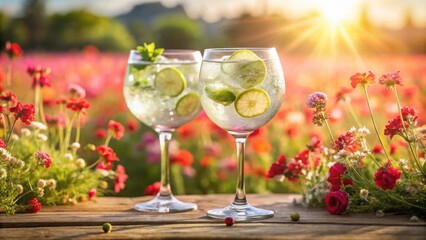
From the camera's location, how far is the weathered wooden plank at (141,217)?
319 cm

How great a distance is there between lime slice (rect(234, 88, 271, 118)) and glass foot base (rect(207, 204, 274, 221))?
0.47 metres

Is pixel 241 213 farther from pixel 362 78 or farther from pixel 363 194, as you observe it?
pixel 362 78

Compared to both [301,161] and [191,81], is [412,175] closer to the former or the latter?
[301,161]

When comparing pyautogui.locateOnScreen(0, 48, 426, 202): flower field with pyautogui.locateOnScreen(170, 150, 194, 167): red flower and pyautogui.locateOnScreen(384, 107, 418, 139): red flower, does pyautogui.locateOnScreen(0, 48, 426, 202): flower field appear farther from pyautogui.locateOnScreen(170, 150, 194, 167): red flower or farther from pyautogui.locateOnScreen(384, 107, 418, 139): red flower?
pyautogui.locateOnScreen(384, 107, 418, 139): red flower

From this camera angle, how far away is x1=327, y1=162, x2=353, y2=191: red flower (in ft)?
11.4

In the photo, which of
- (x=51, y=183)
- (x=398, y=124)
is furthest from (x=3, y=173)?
(x=398, y=124)

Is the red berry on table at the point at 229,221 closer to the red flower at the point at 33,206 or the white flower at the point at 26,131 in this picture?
the red flower at the point at 33,206

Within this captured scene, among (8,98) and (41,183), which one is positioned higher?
(8,98)

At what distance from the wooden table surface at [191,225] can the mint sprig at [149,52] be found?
2.40ft

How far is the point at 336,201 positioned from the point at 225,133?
3.60 metres

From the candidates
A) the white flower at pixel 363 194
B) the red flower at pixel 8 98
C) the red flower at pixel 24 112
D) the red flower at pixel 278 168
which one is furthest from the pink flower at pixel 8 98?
the white flower at pixel 363 194

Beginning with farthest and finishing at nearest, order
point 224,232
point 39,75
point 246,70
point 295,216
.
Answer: point 39,75 < point 295,216 < point 246,70 < point 224,232

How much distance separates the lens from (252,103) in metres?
3.08

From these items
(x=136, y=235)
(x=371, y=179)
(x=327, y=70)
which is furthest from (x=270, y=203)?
(x=327, y=70)
